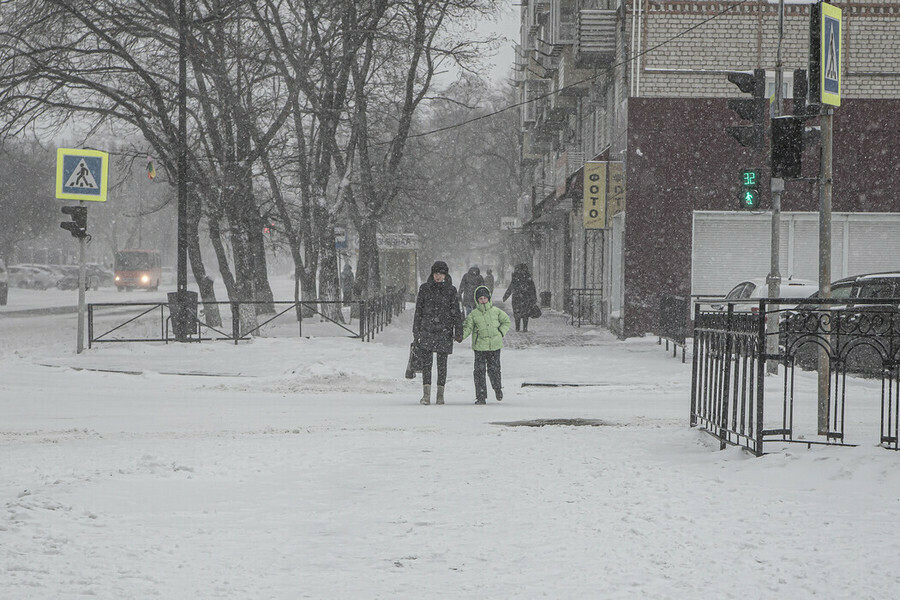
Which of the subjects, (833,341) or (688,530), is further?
(833,341)

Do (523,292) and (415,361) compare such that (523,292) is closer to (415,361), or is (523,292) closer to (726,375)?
(415,361)

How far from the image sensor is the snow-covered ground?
15.4 feet

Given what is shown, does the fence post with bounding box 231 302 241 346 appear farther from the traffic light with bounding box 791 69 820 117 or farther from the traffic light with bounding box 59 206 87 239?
the traffic light with bounding box 791 69 820 117

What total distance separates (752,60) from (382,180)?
34.1 ft

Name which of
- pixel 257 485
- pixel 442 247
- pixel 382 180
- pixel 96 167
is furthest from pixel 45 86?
pixel 442 247

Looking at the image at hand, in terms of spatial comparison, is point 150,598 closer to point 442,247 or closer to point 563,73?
point 563,73

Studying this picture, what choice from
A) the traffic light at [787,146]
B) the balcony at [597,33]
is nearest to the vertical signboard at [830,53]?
the traffic light at [787,146]

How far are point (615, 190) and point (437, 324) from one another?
14.3 meters

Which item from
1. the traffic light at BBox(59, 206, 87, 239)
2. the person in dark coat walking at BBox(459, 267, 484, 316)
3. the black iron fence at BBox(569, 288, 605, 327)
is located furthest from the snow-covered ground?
the black iron fence at BBox(569, 288, 605, 327)

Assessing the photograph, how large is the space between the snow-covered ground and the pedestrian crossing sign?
761 centimetres

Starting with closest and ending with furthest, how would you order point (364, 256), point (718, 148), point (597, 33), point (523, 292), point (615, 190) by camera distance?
point (718, 148)
point (597, 33)
point (615, 190)
point (523, 292)
point (364, 256)

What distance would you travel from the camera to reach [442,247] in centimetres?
6800

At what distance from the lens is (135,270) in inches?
2721

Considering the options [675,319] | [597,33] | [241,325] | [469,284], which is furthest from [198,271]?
[675,319]
